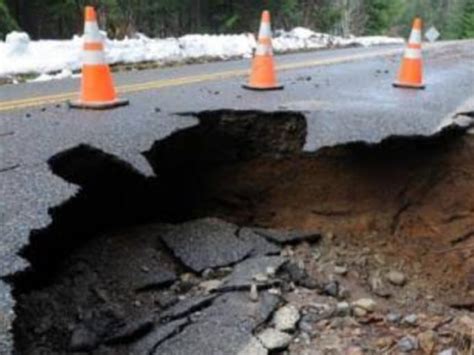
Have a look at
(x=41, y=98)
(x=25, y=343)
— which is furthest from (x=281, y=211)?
(x=41, y=98)

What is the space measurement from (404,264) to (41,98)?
12.3ft

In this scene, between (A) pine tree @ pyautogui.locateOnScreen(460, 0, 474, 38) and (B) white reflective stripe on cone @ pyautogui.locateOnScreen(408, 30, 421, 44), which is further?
(A) pine tree @ pyautogui.locateOnScreen(460, 0, 474, 38)

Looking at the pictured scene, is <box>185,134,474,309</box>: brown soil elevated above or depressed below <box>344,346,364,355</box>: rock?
above

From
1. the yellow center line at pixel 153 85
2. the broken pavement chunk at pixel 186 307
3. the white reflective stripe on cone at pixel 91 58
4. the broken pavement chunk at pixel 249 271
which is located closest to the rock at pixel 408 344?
the broken pavement chunk at pixel 249 271

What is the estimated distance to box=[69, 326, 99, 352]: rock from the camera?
2.73m

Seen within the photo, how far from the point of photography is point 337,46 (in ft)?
55.9

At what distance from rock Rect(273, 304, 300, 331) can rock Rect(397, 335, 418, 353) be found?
47 cm

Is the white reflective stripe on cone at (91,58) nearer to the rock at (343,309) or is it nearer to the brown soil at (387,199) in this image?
the brown soil at (387,199)

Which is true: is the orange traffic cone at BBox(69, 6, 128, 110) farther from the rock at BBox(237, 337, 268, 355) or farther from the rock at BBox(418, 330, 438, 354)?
the rock at BBox(418, 330, 438, 354)

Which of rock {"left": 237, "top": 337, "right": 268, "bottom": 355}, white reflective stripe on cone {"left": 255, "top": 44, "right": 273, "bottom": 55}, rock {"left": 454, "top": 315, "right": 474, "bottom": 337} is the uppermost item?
white reflective stripe on cone {"left": 255, "top": 44, "right": 273, "bottom": 55}

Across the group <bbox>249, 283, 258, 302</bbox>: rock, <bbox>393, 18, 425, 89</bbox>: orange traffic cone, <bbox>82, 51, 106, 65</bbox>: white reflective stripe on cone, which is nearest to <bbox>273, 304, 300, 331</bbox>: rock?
<bbox>249, 283, 258, 302</bbox>: rock

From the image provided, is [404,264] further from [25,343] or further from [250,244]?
[25,343]

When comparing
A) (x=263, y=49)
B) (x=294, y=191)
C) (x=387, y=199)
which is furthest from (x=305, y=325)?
(x=263, y=49)

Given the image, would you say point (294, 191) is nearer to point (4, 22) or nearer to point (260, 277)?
point (260, 277)
